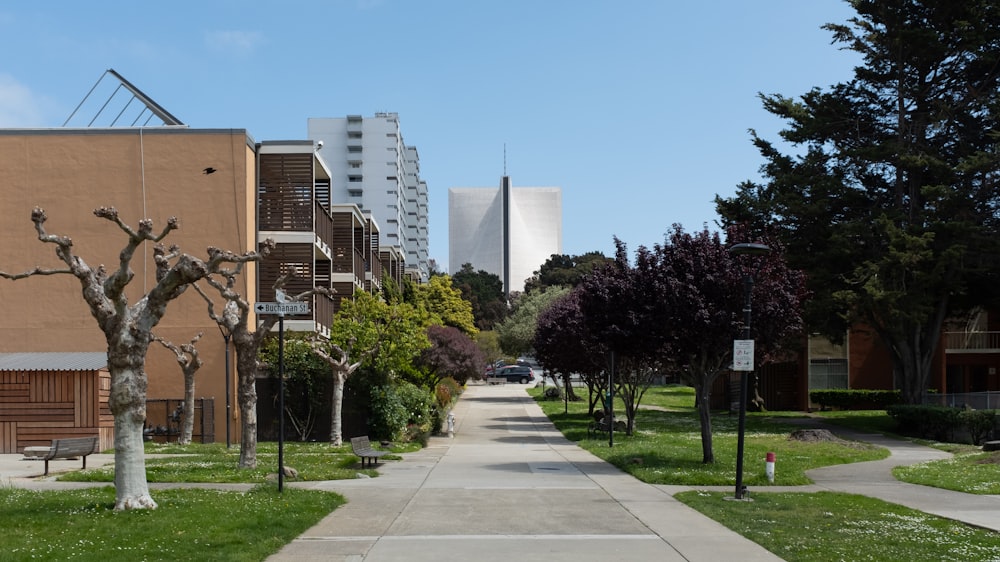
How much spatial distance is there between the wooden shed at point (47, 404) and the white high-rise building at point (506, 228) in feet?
512

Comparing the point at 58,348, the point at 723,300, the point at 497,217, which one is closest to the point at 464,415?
the point at 58,348

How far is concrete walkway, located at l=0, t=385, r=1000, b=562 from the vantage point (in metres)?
11.6

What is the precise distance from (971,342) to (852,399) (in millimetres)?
6640

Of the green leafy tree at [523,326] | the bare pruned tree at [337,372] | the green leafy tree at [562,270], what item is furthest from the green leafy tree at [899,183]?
the green leafy tree at [562,270]

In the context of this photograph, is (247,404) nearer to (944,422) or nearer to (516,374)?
(944,422)

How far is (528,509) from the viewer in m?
15.6

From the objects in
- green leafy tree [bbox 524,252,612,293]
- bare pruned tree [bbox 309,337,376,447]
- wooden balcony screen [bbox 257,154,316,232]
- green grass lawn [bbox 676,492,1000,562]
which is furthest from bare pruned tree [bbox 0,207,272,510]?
green leafy tree [bbox 524,252,612,293]

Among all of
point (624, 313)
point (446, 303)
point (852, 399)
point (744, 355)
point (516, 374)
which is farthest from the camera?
point (516, 374)

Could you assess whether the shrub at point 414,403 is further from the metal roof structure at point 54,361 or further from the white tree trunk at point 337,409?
the metal roof structure at point 54,361

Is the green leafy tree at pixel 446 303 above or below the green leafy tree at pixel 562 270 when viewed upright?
below

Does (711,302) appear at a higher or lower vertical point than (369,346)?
higher

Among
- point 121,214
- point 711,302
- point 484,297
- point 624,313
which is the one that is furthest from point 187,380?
point 484,297

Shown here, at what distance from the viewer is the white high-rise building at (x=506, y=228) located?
18562 cm

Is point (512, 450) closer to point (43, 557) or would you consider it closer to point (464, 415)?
point (464, 415)
